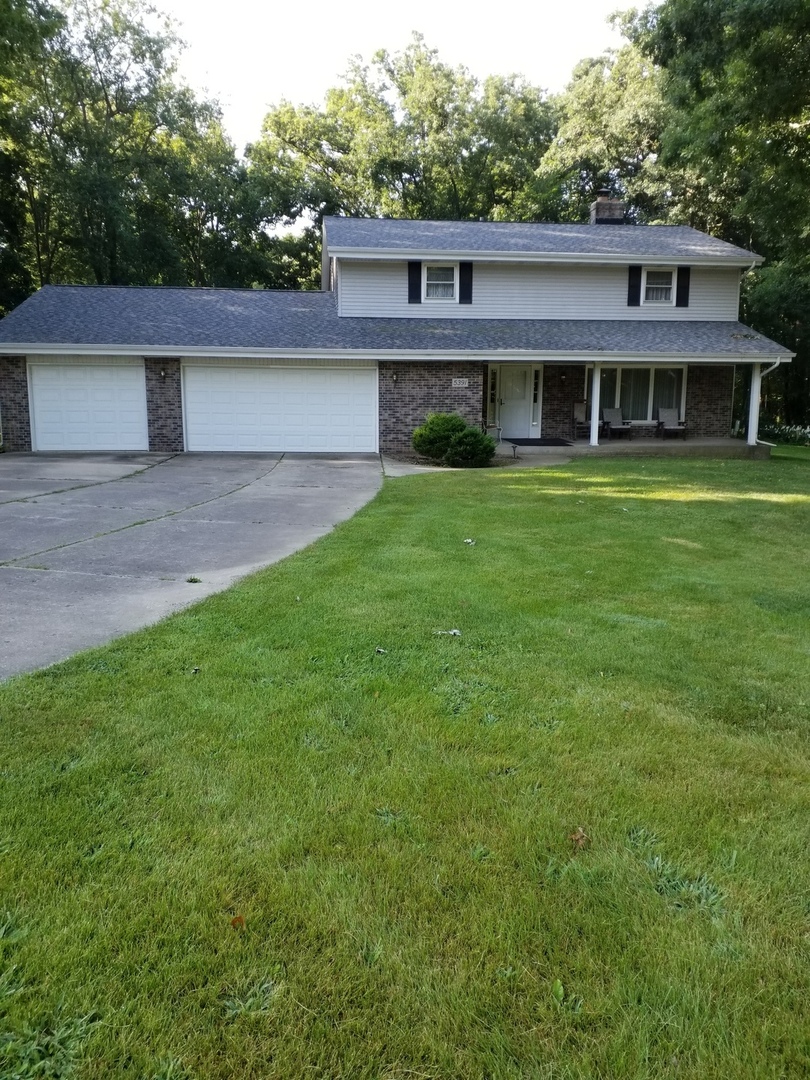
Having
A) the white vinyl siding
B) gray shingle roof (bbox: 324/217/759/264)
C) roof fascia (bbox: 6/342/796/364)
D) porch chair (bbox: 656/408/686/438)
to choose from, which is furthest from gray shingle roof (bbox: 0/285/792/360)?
porch chair (bbox: 656/408/686/438)

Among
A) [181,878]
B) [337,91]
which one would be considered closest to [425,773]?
[181,878]

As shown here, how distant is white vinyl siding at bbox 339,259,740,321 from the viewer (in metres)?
→ 19.1

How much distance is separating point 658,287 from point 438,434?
9.20m

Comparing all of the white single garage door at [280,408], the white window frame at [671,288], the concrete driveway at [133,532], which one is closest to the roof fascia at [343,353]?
the white single garage door at [280,408]

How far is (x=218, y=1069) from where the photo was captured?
5.69 feet

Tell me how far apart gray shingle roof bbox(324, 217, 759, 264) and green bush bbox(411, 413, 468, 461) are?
5.56 m

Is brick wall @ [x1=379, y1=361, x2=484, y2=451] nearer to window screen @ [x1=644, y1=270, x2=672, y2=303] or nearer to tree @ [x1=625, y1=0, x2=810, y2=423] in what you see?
window screen @ [x1=644, y1=270, x2=672, y2=303]

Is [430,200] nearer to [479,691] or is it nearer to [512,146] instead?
[512,146]

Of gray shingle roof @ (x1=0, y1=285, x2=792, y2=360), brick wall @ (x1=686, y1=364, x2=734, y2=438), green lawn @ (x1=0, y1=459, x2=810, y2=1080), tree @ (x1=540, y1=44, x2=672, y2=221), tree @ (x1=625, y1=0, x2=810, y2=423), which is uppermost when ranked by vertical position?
tree @ (x1=540, y1=44, x2=672, y2=221)

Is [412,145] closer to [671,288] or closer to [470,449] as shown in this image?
[671,288]

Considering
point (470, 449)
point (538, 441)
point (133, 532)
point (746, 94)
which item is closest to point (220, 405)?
point (470, 449)

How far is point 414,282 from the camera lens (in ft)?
62.7

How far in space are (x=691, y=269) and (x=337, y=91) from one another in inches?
955

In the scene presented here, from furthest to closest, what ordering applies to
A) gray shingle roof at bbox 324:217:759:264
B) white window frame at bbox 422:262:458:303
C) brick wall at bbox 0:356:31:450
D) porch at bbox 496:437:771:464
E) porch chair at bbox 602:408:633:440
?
porch chair at bbox 602:408:633:440 < white window frame at bbox 422:262:458:303 < gray shingle roof at bbox 324:217:759:264 < porch at bbox 496:437:771:464 < brick wall at bbox 0:356:31:450
